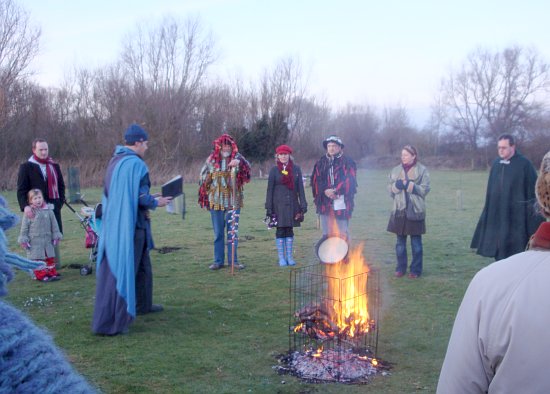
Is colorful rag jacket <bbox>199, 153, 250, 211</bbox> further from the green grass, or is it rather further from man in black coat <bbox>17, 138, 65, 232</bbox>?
man in black coat <bbox>17, 138, 65, 232</bbox>

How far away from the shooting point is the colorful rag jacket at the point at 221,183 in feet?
29.5

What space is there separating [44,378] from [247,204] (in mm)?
19613

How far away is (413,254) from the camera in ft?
27.7

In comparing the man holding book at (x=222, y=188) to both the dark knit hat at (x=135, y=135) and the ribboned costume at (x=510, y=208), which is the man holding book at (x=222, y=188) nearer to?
the dark knit hat at (x=135, y=135)

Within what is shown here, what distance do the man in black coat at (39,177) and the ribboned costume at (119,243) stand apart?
2.99 meters

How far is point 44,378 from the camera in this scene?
1.02 m

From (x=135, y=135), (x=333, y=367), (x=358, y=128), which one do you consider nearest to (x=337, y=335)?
(x=333, y=367)

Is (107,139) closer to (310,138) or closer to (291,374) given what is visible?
(310,138)

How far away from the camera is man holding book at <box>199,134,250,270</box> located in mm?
9000

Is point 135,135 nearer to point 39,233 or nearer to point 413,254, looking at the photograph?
point 39,233

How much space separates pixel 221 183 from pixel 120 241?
11.1 feet

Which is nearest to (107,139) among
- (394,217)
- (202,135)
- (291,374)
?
(202,135)

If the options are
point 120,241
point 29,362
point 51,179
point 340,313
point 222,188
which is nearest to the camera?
point 29,362

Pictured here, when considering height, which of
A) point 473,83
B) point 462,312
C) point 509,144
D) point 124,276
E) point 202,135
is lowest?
point 124,276
